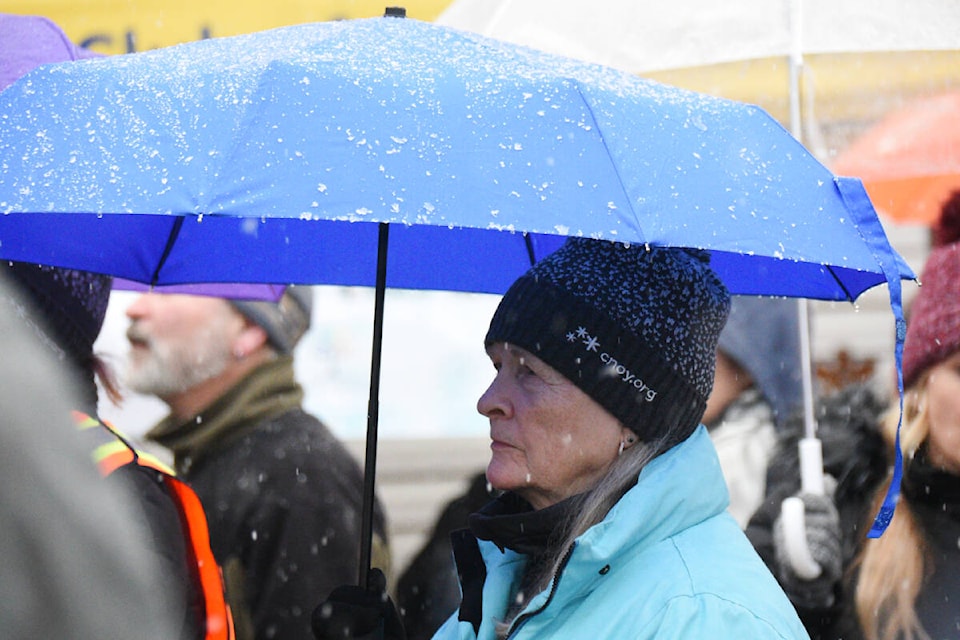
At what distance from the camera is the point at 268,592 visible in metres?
3.76

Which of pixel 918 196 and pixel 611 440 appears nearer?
pixel 611 440

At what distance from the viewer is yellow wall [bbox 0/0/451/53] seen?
601 cm

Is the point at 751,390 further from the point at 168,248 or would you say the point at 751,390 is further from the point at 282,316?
the point at 168,248

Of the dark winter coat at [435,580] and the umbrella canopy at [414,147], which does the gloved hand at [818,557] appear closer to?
the dark winter coat at [435,580]

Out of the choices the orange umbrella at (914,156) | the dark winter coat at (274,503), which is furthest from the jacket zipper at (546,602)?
the orange umbrella at (914,156)

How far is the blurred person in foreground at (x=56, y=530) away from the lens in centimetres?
114

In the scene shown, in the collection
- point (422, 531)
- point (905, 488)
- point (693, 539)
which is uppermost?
point (693, 539)

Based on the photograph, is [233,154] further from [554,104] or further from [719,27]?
[719,27]

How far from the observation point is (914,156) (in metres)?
4.38

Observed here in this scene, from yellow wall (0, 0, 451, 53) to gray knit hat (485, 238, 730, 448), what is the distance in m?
3.83

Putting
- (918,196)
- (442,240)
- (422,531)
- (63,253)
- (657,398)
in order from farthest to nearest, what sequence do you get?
(422,531), (918,196), (442,240), (63,253), (657,398)

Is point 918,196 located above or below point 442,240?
below

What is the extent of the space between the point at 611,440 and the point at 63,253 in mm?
1275

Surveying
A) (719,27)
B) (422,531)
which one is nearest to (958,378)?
(719,27)
